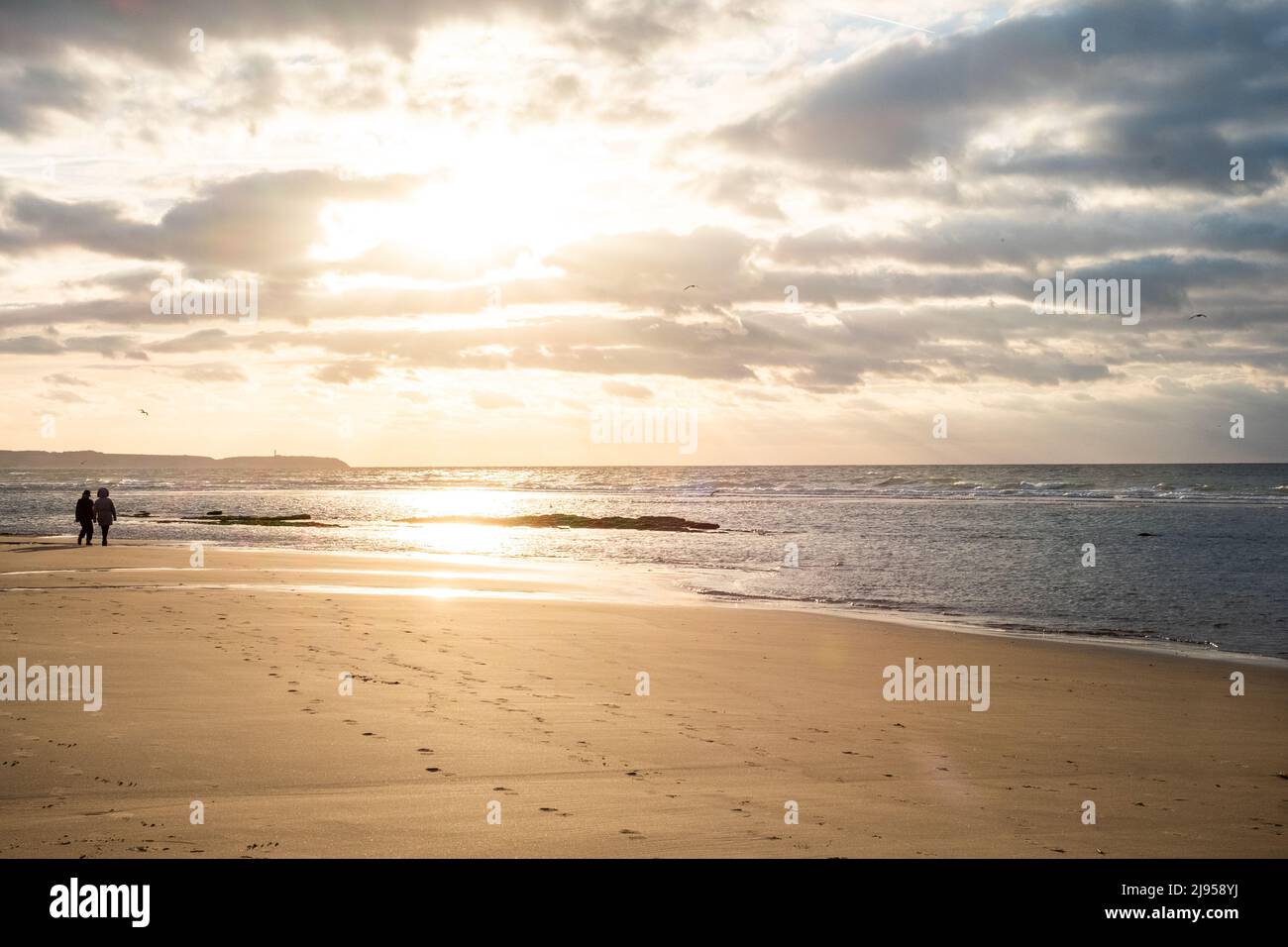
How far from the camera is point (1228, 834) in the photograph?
705cm

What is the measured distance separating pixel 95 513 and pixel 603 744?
1251 inches

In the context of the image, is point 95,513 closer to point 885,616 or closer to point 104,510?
point 104,510

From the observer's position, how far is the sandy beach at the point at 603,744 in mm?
6598

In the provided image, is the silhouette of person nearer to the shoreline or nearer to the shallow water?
the shoreline

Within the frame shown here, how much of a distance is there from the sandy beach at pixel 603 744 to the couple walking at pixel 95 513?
17282 mm

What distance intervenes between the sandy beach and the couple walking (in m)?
17.3

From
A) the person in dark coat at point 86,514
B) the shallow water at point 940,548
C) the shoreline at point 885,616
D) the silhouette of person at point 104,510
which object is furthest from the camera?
the person in dark coat at point 86,514

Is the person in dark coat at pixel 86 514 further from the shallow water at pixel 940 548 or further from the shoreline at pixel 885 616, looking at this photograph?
the shallow water at pixel 940 548

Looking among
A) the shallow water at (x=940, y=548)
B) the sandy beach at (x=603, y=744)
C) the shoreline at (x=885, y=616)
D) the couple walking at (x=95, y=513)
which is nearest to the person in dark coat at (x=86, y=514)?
the couple walking at (x=95, y=513)

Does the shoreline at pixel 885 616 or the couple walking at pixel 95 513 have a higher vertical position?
the couple walking at pixel 95 513

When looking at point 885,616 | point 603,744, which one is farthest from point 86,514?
point 603,744
